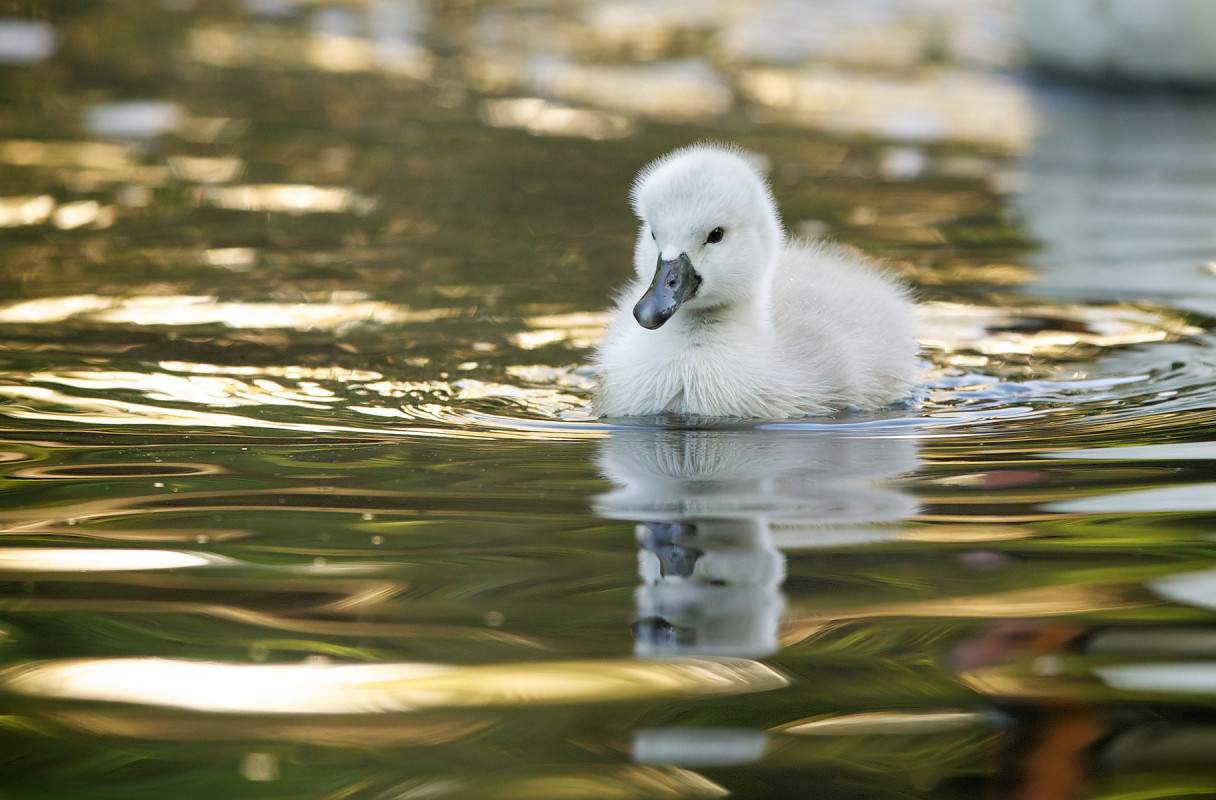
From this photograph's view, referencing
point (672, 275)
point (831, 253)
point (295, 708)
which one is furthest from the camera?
point (831, 253)

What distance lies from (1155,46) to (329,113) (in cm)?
515

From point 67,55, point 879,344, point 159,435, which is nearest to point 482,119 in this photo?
point 67,55

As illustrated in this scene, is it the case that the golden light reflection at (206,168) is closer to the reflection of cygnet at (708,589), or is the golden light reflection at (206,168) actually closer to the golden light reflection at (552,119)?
the golden light reflection at (552,119)

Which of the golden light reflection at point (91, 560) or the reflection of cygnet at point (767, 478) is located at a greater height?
the reflection of cygnet at point (767, 478)

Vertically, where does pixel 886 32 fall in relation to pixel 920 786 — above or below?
above

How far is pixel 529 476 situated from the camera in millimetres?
3793

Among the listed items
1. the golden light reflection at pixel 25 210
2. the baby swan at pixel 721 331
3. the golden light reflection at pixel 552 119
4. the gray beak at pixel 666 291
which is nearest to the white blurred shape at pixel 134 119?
the golden light reflection at pixel 25 210

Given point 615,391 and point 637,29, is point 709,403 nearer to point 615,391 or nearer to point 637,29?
point 615,391

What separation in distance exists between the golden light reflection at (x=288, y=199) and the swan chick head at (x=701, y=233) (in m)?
2.97

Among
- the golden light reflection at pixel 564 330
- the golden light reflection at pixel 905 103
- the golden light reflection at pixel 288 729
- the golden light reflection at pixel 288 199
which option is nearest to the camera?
the golden light reflection at pixel 288 729

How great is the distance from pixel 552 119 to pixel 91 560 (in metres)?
6.80

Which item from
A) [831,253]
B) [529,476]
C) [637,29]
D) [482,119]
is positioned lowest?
[529,476]

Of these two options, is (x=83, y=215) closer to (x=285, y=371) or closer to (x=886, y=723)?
(x=285, y=371)

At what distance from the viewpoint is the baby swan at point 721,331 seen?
181 inches
